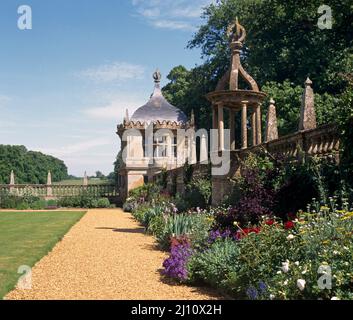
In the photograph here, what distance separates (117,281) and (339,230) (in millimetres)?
3482

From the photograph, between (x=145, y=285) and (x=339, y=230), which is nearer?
(x=339, y=230)

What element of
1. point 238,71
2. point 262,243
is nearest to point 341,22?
point 238,71

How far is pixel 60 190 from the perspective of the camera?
112ft

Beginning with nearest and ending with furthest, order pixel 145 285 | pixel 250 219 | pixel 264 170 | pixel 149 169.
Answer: pixel 145 285 → pixel 250 219 → pixel 264 170 → pixel 149 169

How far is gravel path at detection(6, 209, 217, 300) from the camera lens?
632 cm

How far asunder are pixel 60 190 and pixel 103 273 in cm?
2734

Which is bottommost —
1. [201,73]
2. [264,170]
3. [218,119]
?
[264,170]

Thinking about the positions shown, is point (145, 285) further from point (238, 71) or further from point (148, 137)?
point (148, 137)

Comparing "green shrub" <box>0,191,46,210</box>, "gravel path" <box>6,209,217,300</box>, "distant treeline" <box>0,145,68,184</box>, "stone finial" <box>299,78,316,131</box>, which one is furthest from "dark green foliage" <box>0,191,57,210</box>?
"distant treeline" <box>0,145,68,184</box>

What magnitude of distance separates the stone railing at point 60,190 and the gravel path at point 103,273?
20.8m

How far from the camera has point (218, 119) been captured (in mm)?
14266

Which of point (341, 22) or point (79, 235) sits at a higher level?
point (341, 22)

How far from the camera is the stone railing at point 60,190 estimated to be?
1308 inches

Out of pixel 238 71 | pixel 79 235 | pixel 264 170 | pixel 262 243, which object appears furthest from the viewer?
pixel 238 71
